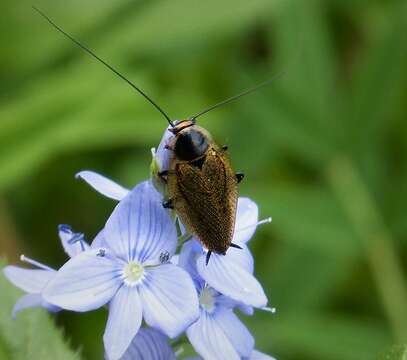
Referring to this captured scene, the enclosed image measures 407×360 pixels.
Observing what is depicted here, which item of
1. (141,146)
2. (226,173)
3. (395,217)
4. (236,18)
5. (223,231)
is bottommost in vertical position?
(223,231)

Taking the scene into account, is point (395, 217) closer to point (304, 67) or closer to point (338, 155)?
point (338, 155)

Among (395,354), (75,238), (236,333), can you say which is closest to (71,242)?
(75,238)

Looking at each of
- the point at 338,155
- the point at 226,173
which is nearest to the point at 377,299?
the point at 338,155

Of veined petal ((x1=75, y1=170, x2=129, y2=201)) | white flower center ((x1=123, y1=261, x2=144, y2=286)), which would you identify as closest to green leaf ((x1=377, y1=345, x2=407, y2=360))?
white flower center ((x1=123, y1=261, x2=144, y2=286))

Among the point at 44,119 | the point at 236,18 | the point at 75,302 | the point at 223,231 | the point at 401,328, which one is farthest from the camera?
the point at 236,18

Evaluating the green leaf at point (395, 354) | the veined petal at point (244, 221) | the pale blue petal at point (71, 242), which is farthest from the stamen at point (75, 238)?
the green leaf at point (395, 354)

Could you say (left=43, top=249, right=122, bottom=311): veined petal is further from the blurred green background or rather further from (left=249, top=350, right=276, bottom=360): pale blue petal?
the blurred green background

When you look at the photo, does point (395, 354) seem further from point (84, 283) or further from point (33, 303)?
point (33, 303)
